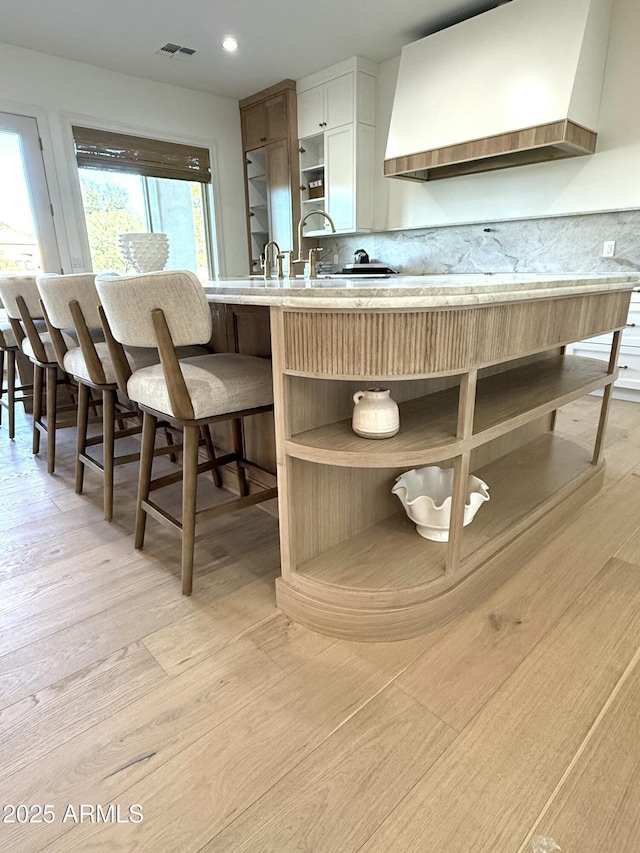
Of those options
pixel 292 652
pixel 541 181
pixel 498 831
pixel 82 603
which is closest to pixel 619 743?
pixel 498 831

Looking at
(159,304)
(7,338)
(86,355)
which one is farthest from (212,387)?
(7,338)

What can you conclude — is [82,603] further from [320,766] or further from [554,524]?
[554,524]

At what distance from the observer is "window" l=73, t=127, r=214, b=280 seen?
4629mm

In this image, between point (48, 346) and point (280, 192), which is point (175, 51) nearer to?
point (280, 192)

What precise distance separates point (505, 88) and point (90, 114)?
3570mm

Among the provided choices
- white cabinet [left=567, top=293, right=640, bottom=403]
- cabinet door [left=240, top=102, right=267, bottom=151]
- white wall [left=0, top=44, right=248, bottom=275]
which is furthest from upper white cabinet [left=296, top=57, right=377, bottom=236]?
white cabinet [left=567, top=293, right=640, bottom=403]

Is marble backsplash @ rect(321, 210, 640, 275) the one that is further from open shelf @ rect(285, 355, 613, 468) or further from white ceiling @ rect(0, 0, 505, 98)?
open shelf @ rect(285, 355, 613, 468)

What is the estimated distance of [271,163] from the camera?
17.2ft

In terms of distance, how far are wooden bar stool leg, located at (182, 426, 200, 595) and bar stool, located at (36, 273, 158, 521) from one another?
1.58ft

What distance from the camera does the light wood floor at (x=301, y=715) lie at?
89cm

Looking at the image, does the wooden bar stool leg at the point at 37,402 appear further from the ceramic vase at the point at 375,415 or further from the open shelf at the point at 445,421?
the ceramic vase at the point at 375,415

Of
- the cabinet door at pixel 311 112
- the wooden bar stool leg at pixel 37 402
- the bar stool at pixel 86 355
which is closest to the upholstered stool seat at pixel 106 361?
the bar stool at pixel 86 355

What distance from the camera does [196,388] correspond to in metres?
1.48

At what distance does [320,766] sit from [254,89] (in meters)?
5.89
